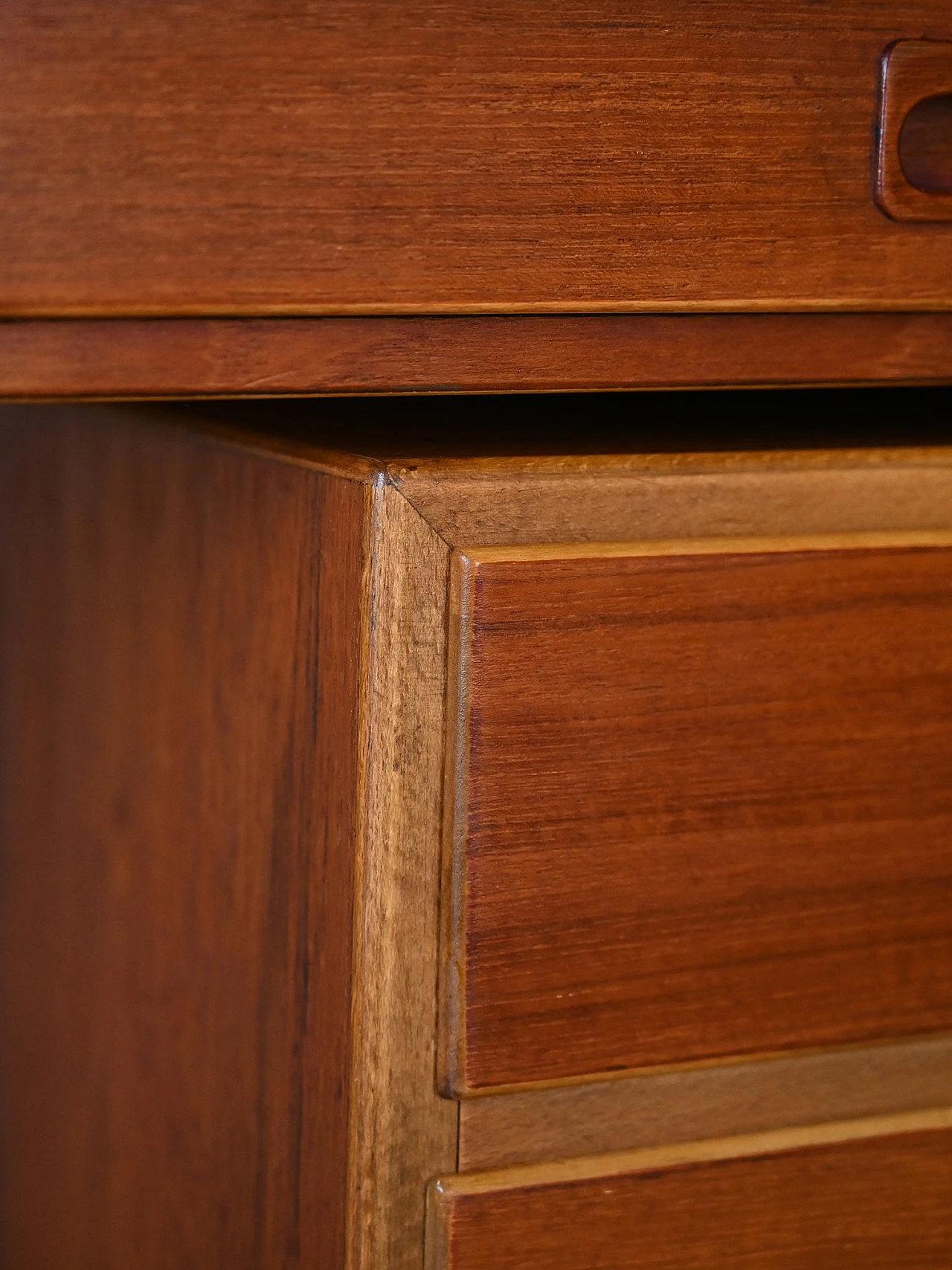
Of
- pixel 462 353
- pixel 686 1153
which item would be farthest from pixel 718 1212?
pixel 462 353

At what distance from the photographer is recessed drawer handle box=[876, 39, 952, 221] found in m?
0.43

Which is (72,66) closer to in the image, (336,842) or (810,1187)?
(336,842)

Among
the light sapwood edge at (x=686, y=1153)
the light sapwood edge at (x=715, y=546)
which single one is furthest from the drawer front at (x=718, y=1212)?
the light sapwood edge at (x=715, y=546)

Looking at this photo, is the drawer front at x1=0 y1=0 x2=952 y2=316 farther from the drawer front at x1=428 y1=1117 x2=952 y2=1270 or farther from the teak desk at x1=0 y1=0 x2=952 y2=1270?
the drawer front at x1=428 y1=1117 x2=952 y2=1270

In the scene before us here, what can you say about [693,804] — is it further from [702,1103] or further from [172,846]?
[172,846]

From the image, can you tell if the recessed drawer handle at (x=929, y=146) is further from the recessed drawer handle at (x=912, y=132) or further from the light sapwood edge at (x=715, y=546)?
the light sapwood edge at (x=715, y=546)

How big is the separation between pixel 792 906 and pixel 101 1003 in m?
0.31

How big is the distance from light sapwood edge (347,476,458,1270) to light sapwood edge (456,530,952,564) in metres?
0.02

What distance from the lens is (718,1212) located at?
47cm

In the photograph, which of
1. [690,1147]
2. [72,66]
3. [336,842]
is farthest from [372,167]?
[690,1147]

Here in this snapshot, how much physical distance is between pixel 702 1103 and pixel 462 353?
238mm

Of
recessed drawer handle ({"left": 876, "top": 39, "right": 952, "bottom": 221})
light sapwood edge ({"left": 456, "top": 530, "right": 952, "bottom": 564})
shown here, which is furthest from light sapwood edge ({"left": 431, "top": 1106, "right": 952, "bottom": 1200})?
recessed drawer handle ({"left": 876, "top": 39, "right": 952, "bottom": 221})

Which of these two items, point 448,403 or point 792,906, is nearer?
point 792,906

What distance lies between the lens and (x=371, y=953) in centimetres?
43
